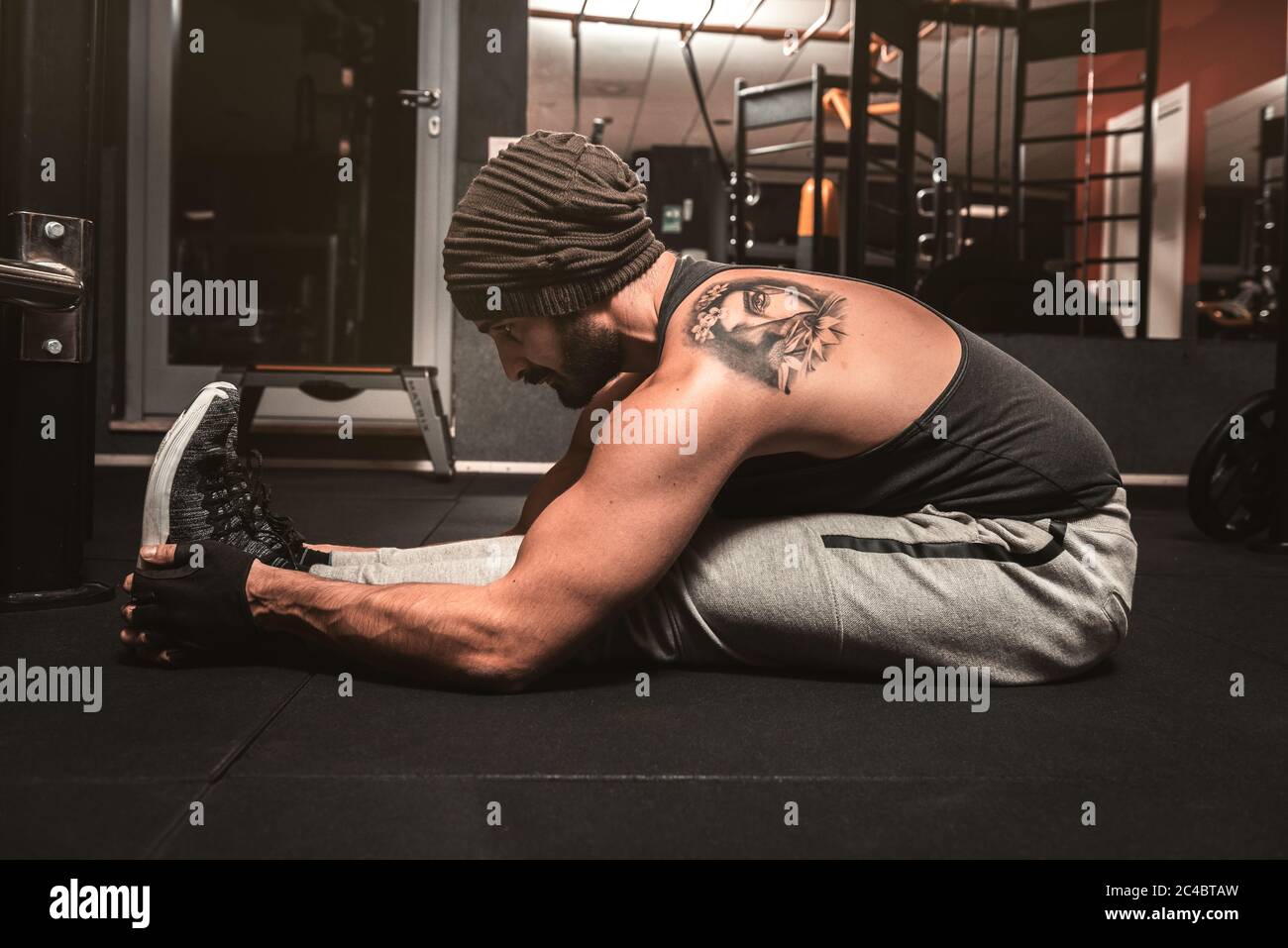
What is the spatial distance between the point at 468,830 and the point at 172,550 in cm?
62

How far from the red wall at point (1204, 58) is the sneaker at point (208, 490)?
20.7 feet

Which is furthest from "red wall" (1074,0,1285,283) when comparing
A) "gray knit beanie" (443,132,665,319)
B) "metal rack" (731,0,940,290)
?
"gray knit beanie" (443,132,665,319)

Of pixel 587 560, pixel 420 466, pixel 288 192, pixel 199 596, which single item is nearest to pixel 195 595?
pixel 199 596

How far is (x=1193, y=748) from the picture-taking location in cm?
111

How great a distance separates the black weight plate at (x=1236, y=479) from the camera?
271 centimetres

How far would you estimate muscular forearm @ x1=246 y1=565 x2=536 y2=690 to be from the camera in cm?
116

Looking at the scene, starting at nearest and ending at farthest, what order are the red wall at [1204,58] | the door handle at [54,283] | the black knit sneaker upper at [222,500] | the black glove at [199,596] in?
the black glove at [199,596]
the black knit sneaker upper at [222,500]
the door handle at [54,283]
the red wall at [1204,58]

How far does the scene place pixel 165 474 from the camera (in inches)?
52.4

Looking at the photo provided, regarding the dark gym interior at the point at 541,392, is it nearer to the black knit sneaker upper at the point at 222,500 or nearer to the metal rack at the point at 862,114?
the metal rack at the point at 862,114

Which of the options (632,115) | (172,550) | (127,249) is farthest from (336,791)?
(632,115)

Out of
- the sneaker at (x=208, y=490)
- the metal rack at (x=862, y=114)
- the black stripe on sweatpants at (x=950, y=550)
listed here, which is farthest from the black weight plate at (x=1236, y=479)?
the sneaker at (x=208, y=490)

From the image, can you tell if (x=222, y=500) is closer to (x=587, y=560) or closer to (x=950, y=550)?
(x=587, y=560)

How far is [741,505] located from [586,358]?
28cm

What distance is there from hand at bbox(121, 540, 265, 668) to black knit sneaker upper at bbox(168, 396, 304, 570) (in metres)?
0.09
